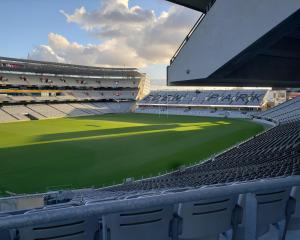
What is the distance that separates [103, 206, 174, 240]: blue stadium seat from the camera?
2020mm

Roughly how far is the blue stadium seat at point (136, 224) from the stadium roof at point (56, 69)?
54.6 metres

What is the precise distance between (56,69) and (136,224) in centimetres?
6367

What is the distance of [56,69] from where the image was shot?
61.8 meters

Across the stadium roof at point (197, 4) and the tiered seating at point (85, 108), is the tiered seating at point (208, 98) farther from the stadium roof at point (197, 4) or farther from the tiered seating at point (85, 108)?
the stadium roof at point (197, 4)

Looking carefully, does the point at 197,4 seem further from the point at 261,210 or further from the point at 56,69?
the point at 56,69

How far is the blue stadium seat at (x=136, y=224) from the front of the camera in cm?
202

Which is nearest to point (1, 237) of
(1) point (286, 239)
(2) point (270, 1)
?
(1) point (286, 239)

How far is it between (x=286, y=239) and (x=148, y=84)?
84652 millimetres

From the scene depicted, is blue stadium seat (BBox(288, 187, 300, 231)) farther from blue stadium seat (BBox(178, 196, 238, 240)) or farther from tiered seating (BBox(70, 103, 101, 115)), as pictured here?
tiered seating (BBox(70, 103, 101, 115))

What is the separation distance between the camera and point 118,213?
6.57ft

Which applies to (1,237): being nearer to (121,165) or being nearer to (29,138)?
(121,165)

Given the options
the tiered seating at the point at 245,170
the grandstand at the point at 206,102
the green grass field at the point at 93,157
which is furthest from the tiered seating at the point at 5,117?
the tiered seating at the point at 245,170

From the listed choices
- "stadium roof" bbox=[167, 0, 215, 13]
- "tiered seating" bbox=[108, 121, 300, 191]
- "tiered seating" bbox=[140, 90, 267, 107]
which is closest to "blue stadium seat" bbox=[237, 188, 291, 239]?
"tiered seating" bbox=[108, 121, 300, 191]

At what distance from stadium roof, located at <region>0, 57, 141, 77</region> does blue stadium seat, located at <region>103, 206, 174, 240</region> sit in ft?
179
